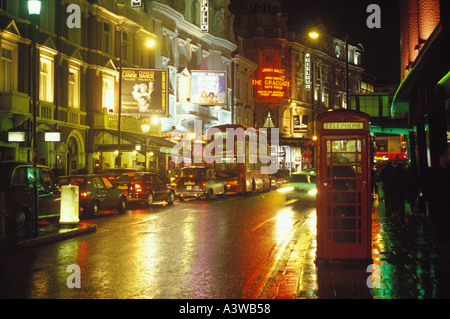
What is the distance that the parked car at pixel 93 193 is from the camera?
2016 cm

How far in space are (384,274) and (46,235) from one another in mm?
8400

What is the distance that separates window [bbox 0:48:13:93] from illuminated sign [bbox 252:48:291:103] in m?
44.9

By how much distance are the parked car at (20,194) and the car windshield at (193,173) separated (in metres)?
13.8

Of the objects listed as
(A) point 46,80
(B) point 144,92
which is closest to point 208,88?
(B) point 144,92

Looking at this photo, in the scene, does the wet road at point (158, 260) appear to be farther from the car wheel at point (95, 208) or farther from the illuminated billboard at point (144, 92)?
the illuminated billboard at point (144, 92)

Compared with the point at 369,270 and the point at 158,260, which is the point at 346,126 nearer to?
the point at 369,270

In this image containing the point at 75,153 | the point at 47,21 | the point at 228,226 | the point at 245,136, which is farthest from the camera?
the point at 245,136

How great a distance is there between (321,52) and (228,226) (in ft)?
223

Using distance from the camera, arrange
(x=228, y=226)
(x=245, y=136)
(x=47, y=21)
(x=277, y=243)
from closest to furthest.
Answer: (x=277, y=243)
(x=228, y=226)
(x=47, y=21)
(x=245, y=136)

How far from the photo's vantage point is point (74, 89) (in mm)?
34250

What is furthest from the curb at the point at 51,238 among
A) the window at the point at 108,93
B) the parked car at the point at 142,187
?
the window at the point at 108,93
